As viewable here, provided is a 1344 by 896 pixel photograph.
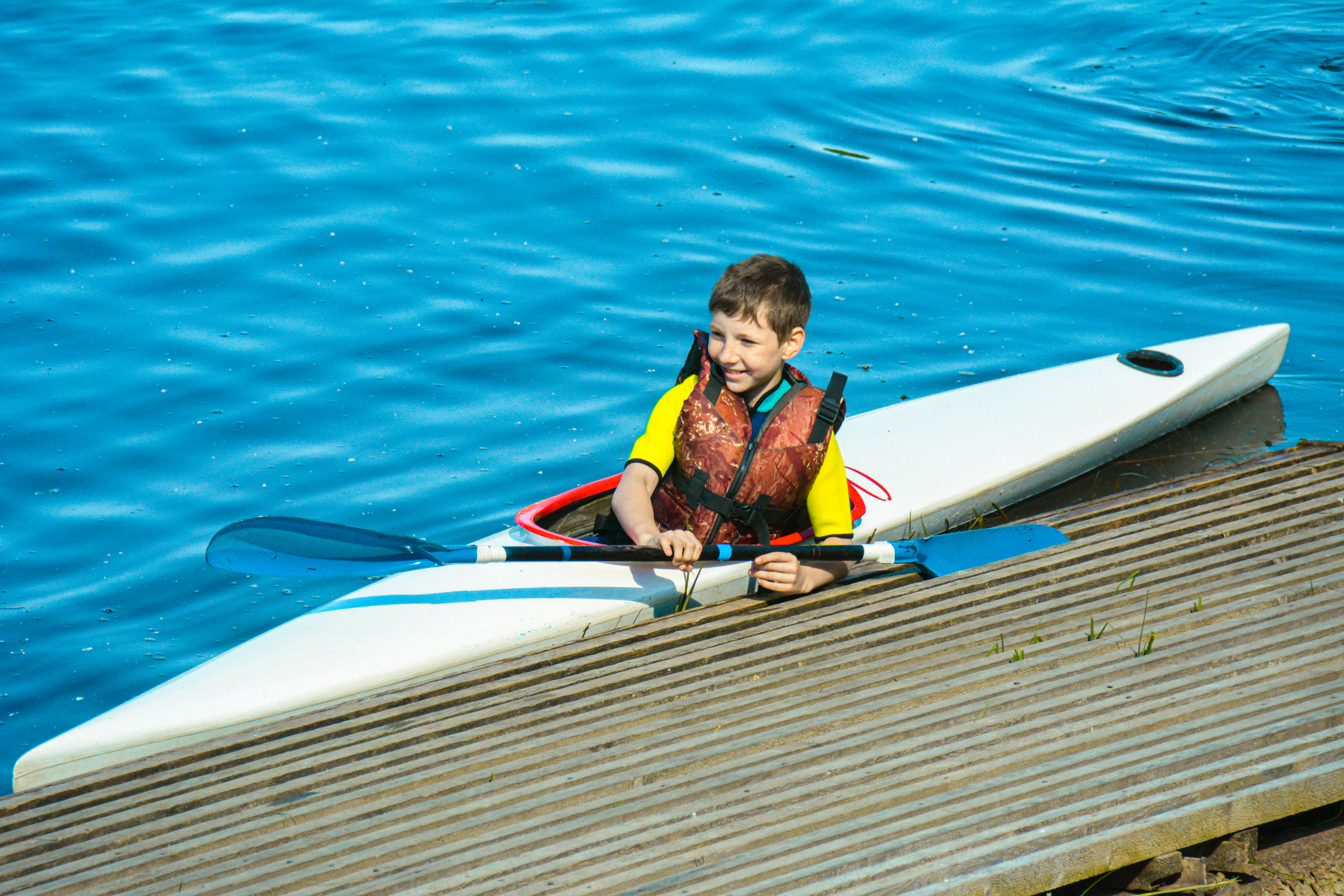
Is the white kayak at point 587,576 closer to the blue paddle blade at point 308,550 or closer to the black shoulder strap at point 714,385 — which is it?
the blue paddle blade at point 308,550

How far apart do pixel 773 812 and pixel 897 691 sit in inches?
18.3

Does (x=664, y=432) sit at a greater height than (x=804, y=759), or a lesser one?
greater

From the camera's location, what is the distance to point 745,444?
3.14m

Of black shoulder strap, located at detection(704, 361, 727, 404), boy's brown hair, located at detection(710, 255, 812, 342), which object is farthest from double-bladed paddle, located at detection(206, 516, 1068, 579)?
boy's brown hair, located at detection(710, 255, 812, 342)

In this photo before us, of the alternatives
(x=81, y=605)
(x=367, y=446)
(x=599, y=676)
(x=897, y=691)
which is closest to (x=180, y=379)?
(x=367, y=446)

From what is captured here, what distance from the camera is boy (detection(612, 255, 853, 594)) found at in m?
3.02

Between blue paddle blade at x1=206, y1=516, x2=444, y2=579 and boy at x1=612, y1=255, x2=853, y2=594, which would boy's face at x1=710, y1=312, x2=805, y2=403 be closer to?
boy at x1=612, y1=255, x2=853, y2=594

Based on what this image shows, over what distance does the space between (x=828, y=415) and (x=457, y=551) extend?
3.29 ft

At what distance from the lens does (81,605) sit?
384 cm

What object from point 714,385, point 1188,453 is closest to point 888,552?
point 714,385

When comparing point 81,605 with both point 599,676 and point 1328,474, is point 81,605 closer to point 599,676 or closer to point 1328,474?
point 599,676

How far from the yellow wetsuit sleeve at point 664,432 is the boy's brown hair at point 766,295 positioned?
0.26 meters

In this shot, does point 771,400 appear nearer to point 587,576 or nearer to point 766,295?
point 766,295

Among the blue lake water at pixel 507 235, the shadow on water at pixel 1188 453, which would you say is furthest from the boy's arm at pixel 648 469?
the shadow on water at pixel 1188 453
